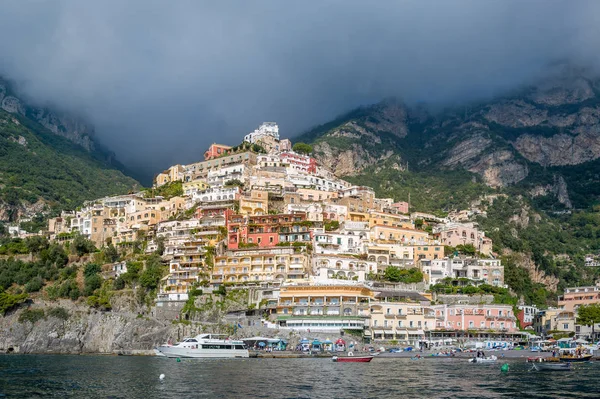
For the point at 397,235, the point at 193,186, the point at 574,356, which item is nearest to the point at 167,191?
the point at 193,186

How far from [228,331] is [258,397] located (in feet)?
142

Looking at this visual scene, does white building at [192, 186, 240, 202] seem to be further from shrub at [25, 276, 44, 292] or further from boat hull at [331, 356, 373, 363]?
boat hull at [331, 356, 373, 363]

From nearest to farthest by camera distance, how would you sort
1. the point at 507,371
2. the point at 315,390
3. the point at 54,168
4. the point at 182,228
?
1. the point at 315,390
2. the point at 507,371
3. the point at 182,228
4. the point at 54,168

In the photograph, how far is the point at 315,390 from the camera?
5412cm

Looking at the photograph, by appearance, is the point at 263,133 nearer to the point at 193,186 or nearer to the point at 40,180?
the point at 193,186

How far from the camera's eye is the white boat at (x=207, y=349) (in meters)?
84.9

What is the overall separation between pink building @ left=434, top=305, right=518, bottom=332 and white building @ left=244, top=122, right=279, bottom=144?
72.7m

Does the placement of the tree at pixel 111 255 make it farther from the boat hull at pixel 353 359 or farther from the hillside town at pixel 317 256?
the boat hull at pixel 353 359

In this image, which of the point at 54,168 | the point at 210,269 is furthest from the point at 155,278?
the point at 54,168

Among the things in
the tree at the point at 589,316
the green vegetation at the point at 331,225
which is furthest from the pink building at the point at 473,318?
the green vegetation at the point at 331,225

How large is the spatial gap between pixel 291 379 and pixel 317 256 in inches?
1746

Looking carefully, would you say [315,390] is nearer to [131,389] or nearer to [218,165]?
[131,389]

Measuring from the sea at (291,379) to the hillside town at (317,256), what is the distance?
15.6m

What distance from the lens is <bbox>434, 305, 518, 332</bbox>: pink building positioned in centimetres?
9731
